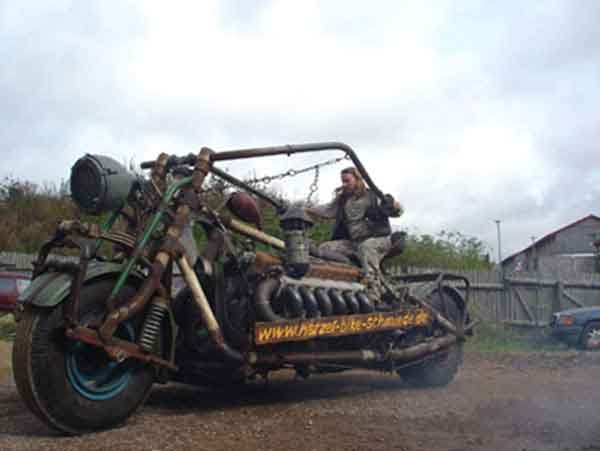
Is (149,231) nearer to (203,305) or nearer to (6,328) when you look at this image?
(203,305)

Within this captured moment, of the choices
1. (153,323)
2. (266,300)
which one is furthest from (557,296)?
(153,323)

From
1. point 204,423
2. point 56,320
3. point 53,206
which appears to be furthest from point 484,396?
point 53,206

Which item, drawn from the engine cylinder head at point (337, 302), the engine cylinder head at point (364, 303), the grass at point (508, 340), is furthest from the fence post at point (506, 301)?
the engine cylinder head at point (337, 302)

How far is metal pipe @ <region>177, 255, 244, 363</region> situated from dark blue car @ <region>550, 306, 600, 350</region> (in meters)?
11.6

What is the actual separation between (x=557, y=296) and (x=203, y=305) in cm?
1503

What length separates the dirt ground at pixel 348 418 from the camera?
403cm

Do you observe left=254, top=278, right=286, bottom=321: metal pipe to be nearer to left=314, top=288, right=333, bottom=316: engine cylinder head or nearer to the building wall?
left=314, top=288, right=333, bottom=316: engine cylinder head

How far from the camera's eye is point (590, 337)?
1436cm

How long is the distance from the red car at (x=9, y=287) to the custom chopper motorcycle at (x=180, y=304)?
8885 mm

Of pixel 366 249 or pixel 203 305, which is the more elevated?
pixel 366 249

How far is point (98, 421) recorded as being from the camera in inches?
163

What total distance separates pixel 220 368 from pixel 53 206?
14177 millimetres

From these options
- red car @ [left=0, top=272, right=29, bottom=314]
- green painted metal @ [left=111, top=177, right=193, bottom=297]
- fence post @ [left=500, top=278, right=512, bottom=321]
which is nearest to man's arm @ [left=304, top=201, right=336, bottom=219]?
green painted metal @ [left=111, top=177, right=193, bottom=297]

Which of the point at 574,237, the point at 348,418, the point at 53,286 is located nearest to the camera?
the point at 53,286
